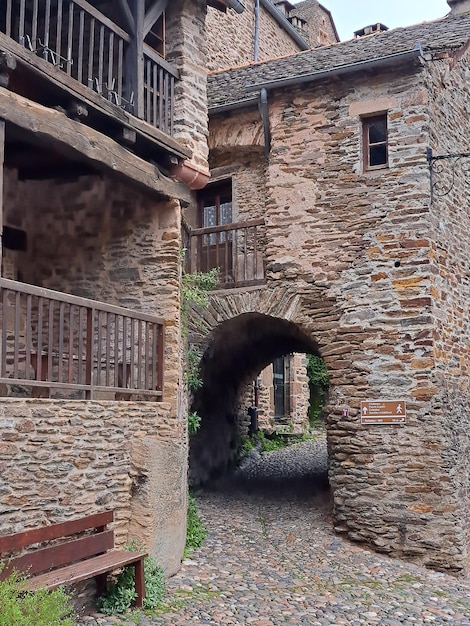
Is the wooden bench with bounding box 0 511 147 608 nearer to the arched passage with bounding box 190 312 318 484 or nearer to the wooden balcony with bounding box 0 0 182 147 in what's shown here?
the wooden balcony with bounding box 0 0 182 147

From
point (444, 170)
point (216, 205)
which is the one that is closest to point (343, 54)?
point (444, 170)

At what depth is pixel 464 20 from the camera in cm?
1105

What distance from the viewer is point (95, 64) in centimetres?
801

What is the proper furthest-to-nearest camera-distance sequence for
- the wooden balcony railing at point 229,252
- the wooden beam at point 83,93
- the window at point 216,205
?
the window at point 216,205 < the wooden balcony railing at point 229,252 < the wooden beam at point 83,93

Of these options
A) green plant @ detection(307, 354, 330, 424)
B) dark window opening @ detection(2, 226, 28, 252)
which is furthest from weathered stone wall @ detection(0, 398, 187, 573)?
green plant @ detection(307, 354, 330, 424)

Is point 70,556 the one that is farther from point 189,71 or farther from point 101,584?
point 189,71

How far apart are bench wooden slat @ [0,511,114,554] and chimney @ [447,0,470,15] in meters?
11.0

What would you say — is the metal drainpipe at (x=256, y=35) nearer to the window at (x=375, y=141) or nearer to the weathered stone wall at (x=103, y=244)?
the window at (x=375, y=141)

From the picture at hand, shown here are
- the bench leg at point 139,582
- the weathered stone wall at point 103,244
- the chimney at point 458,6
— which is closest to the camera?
the bench leg at point 139,582

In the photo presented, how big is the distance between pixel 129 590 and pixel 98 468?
1031mm

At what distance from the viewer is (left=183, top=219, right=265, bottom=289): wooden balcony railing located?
10.4 metres

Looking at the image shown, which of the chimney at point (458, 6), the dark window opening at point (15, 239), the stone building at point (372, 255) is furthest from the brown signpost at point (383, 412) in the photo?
the chimney at point (458, 6)

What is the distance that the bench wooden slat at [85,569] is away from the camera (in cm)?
512

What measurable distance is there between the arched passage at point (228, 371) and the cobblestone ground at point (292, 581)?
5.41 feet
